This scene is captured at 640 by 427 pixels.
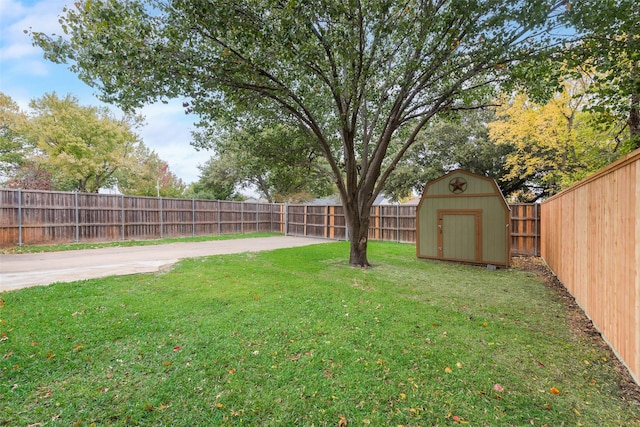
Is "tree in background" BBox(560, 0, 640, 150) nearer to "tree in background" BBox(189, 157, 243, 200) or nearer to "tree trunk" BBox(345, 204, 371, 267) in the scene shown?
"tree trunk" BBox(345, 204, 371, 267)

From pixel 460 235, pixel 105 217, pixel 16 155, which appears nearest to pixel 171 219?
pixel 105 217

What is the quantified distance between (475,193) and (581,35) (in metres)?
3.50

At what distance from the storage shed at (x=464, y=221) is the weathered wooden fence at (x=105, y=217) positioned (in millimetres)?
10710

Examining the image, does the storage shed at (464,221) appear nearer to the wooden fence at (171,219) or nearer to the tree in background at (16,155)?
the wooden fence at (171,219)

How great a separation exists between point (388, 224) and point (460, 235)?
17.0 ft

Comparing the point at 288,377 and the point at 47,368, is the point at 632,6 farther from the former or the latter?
the point at 47,368

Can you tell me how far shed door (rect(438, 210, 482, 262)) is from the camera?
7.14 metres

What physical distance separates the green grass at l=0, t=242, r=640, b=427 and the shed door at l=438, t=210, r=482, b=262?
267cm

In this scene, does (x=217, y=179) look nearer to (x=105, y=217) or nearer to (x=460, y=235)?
(x=105, y=217)

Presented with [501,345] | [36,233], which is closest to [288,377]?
[501,345]

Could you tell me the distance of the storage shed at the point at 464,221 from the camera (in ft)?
22.5

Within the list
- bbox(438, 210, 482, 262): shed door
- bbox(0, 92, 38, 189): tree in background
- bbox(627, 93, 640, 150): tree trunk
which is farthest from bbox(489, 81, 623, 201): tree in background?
bbox(0, 92, 38, 189): tree in background

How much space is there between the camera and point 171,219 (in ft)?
43.5

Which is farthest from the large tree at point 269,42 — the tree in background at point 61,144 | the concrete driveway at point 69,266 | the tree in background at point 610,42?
the tree in background at point 61,144
